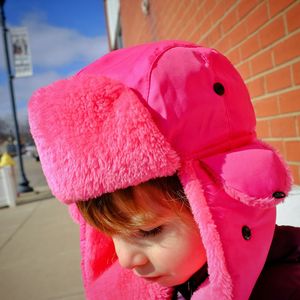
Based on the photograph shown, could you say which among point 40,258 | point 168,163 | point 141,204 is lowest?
point 40,258

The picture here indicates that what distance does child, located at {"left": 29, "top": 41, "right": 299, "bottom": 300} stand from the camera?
2.71 ft

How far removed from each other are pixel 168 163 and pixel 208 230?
22 centimetres

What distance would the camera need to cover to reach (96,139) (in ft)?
2.73

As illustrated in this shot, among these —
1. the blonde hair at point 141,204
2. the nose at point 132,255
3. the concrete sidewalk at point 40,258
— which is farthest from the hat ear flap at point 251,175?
the concrete sidewalk at point 40,258

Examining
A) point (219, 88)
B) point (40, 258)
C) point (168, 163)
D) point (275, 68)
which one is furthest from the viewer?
point (40, 258)

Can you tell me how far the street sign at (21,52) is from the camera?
26.0ft

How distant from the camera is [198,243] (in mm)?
954

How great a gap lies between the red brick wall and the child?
704mm

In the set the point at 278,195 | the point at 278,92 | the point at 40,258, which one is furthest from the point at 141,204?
the point at 40,258

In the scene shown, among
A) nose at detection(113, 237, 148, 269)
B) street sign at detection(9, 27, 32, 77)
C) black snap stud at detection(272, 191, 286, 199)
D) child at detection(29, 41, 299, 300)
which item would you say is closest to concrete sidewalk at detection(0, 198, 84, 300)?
nose at detection(113, 237, 148, 269)

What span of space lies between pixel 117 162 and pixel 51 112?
0.24 metres

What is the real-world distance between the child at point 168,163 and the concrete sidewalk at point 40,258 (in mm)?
1653

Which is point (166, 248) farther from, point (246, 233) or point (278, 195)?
point (278, 195)

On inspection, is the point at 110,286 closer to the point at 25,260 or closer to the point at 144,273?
the point at 144,273
